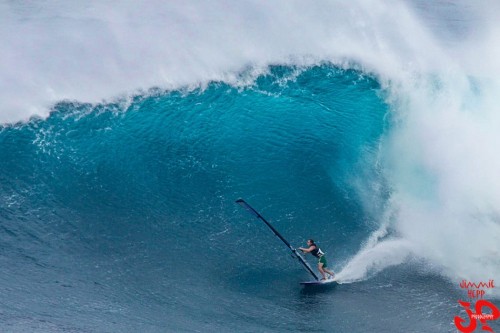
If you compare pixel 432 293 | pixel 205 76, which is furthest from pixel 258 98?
pixel 432 293

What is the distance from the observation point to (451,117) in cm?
2920

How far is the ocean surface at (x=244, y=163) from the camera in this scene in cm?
1958

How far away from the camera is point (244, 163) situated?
2552 centimetres

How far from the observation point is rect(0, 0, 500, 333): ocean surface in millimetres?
19578

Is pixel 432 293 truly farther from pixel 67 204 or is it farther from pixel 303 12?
pixel 303 12

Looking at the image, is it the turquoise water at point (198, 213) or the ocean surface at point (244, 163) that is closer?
the turquoise water at point (198, 213)

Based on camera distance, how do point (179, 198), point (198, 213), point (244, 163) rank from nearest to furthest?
point (198, 213) → point (179, 198) → point (244, 163)

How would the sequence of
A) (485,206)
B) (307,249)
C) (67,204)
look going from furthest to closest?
(485,206), (67,204), (307,249)

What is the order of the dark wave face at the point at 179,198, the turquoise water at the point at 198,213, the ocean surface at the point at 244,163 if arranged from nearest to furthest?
the turquoise water at the point at 198,213 → the dark wave face at the point at 179,198 → the ocean surface at the point at 244,163

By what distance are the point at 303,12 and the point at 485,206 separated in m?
16.1

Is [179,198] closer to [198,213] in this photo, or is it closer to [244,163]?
[198,213]

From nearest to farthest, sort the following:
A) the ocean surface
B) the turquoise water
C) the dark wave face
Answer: the turquoise water < the dark wave face < the ocean surface

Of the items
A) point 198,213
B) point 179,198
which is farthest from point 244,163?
point 198,213

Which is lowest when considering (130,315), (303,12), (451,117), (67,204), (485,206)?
(130,315)
